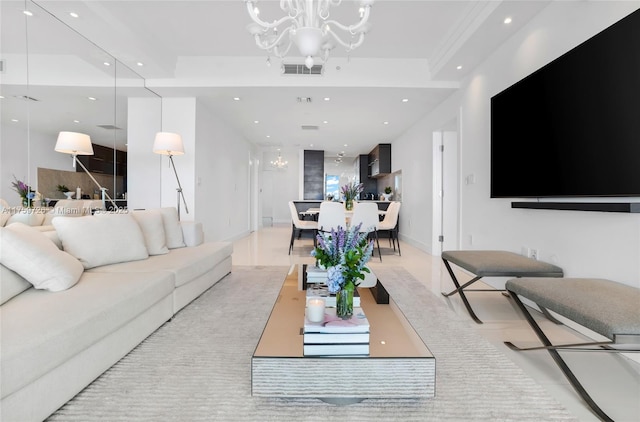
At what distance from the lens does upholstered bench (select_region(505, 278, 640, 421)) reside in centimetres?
132

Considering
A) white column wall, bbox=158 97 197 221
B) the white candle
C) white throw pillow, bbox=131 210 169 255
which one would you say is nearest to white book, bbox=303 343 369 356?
the white candle

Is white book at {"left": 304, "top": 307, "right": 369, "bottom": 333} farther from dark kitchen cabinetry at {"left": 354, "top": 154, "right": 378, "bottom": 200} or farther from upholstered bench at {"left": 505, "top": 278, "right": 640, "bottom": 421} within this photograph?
dark kitchen cabinetry at {"left": 354, "top": 154, "right": 378, "bottom": 200}

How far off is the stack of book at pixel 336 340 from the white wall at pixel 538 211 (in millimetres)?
1747

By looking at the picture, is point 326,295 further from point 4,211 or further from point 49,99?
point 49,99

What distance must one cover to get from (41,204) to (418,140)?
578 cm

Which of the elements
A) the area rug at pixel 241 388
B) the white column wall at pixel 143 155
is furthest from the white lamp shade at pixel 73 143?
the area rug at pixel 241 388

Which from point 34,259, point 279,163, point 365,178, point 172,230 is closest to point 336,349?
point 34,259

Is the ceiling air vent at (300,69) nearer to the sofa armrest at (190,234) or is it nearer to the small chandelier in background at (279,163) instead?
the sofa armrest at (190,234)

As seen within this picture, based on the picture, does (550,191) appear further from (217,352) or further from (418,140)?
(418,140)

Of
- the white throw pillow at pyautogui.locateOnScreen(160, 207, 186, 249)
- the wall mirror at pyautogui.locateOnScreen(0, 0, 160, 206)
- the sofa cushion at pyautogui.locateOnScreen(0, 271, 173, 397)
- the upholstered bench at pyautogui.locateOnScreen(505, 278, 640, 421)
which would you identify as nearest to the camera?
the sofa cushion at pyautogui.locateOnScreen(0, 271, 173, 397)

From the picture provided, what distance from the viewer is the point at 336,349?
1377 mm

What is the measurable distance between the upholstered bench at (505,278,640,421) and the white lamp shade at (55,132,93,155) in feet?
13.1

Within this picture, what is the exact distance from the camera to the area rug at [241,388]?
1.39m

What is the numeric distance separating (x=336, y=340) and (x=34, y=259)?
167 cm
